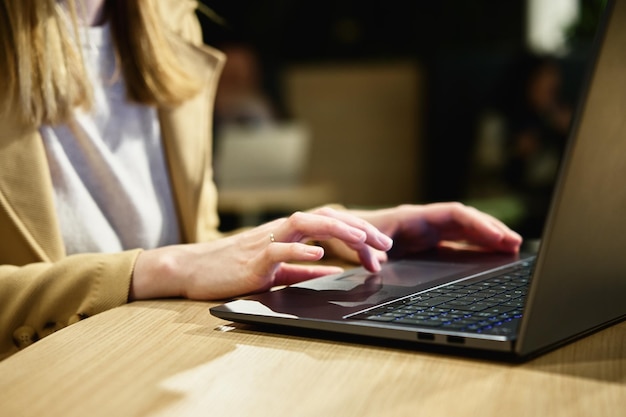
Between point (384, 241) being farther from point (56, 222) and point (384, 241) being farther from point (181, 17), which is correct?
point (181, 17)

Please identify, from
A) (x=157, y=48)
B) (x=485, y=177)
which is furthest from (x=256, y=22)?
(x=157, y=48)

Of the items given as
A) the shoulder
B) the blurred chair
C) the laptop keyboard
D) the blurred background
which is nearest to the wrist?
the laptop keyboard

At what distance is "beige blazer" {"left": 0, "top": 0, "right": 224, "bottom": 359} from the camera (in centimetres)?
76

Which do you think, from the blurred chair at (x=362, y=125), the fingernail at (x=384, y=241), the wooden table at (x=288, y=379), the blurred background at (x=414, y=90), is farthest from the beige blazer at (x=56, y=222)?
the blurred chair at (x=362, y=125)

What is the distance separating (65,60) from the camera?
1.04 metres

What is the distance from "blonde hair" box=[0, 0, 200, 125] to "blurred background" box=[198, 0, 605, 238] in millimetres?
2789

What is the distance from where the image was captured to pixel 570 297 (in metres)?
0.55

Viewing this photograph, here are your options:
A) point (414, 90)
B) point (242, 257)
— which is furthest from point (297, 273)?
point (414, 90)

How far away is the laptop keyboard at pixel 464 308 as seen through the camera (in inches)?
22.2

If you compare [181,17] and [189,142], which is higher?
[181,17]

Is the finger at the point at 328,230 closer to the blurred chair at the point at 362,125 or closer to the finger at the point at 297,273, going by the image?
the finger at the point at 297,273

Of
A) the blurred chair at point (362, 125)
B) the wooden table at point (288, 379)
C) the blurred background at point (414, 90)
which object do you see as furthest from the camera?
the blurred chair at point (362, 125)

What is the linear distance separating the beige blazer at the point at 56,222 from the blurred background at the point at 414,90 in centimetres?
272

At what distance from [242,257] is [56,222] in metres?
0.31
